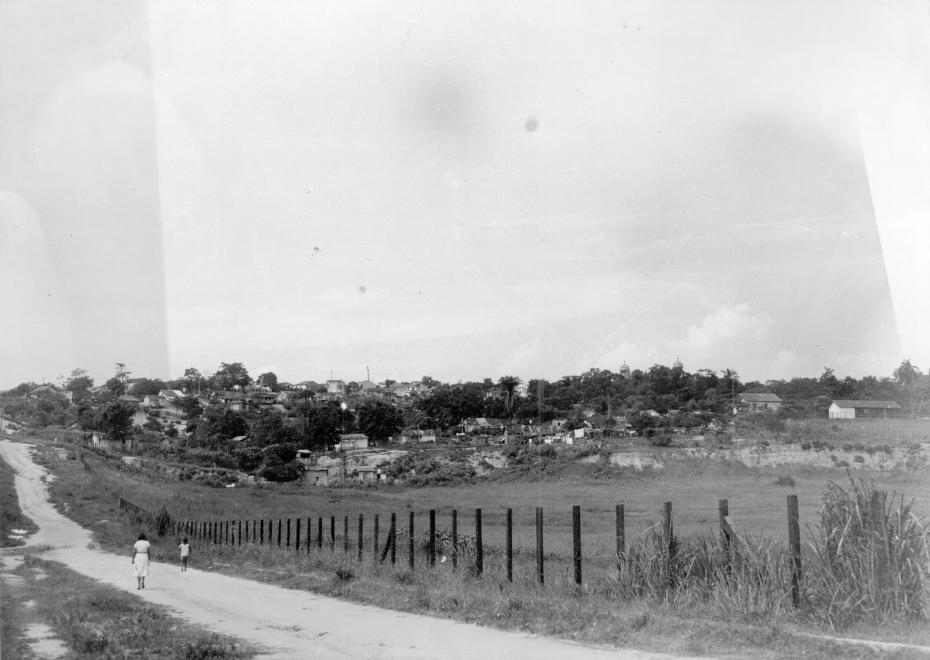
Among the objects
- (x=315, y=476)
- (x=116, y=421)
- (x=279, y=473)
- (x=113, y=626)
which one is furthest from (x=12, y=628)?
(x=116, y=421)

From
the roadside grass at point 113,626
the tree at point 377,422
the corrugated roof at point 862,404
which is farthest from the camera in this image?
the tree at point 377,422

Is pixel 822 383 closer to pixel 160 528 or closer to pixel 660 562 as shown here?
pixel 160 528

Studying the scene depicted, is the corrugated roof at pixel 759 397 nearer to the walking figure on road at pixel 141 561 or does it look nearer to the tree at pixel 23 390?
the walking figure on road at pixel 141 561

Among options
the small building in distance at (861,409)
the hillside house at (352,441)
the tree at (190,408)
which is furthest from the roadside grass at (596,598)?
the tree at (190,408)

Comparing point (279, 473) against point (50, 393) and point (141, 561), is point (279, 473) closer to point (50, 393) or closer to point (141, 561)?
point (141, 561)

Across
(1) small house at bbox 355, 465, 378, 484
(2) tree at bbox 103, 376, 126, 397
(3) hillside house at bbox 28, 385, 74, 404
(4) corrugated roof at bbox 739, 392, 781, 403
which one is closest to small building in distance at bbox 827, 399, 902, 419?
(4) corrugated roof at bbox 739, 392, 781, 403

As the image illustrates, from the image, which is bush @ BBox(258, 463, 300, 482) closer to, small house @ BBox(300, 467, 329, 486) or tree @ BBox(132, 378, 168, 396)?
small house @ BBox(300, 467, 329, 486)

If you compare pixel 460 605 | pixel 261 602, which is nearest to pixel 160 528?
pixel 261 602
